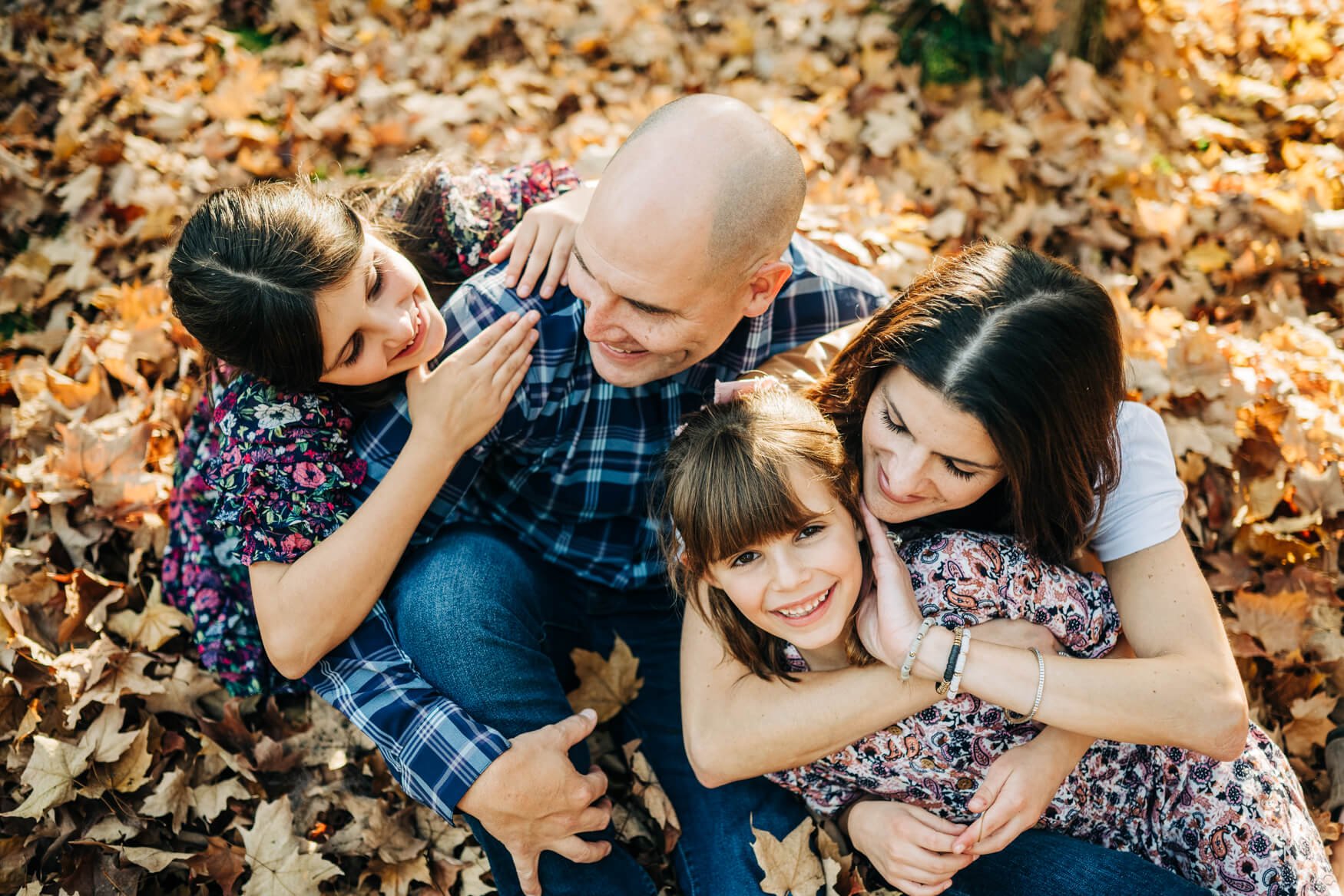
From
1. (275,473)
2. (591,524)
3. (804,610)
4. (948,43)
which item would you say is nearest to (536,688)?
(591,524)

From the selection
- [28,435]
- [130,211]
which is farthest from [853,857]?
[130,211]

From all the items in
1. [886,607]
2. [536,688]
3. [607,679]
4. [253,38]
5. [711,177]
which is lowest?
[607,679]

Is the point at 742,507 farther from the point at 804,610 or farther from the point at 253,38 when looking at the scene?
the point at 253,38

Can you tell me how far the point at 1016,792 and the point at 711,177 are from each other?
160cm

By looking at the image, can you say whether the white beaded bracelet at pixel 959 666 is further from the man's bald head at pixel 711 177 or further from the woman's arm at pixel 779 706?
the man's bald head at pixel 711 177

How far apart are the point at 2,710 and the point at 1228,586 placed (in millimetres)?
3575

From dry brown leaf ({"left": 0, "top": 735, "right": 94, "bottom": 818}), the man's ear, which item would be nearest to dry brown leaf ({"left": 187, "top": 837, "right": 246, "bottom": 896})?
dry brown leaf ({"left": 0, "top": 735, "right": 94, "bottom": 818})

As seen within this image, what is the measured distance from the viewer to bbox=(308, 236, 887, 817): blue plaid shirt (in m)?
2.31

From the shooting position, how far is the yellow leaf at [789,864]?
238 cm

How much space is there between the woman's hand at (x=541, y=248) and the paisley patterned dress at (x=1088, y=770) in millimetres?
1198

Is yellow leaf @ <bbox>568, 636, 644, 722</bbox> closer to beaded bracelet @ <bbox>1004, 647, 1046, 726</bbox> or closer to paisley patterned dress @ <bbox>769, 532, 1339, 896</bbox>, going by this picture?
paisley patterned dress @ <bbox>769, 532, 1339, 896</bbox>

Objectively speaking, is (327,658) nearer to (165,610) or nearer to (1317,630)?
(165,610)

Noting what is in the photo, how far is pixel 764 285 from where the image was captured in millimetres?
2439

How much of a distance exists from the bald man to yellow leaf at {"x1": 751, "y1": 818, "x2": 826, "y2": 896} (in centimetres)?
4
